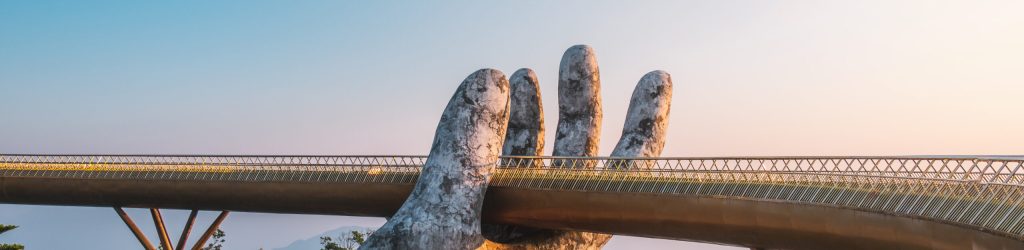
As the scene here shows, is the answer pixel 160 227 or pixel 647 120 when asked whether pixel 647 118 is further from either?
pixel 160 227

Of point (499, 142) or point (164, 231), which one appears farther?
point (164, 231)

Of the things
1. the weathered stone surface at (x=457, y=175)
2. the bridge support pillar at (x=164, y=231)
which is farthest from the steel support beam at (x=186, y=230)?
the weathered stone surface at (x=457, y=175)

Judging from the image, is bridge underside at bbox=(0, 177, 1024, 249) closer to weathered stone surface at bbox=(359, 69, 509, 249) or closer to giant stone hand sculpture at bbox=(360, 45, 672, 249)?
weathered stone surface at bbox=(359, 69, 509, 249)

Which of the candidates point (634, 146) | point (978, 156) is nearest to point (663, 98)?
point (634, 146)

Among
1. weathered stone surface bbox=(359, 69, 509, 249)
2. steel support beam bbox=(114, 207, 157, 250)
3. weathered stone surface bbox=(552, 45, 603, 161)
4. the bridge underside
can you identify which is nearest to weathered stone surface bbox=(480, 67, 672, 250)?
weathered stone surface bbox=(552, 45, 603, 161)

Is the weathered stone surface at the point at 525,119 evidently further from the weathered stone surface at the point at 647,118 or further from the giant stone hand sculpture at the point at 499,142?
the weathered stone surface at the point at 647,118

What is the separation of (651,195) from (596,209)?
2.69m

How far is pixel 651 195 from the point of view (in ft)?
118

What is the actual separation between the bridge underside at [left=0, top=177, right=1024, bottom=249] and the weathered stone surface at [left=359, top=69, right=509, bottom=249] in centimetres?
182

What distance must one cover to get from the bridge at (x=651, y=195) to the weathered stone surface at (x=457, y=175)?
5.25 ft

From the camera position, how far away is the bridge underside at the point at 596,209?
2738cm

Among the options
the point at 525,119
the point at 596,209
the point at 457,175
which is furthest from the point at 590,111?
the point at 596,209

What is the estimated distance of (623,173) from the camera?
3872 centimetres

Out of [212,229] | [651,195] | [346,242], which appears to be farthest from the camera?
[346,242]
